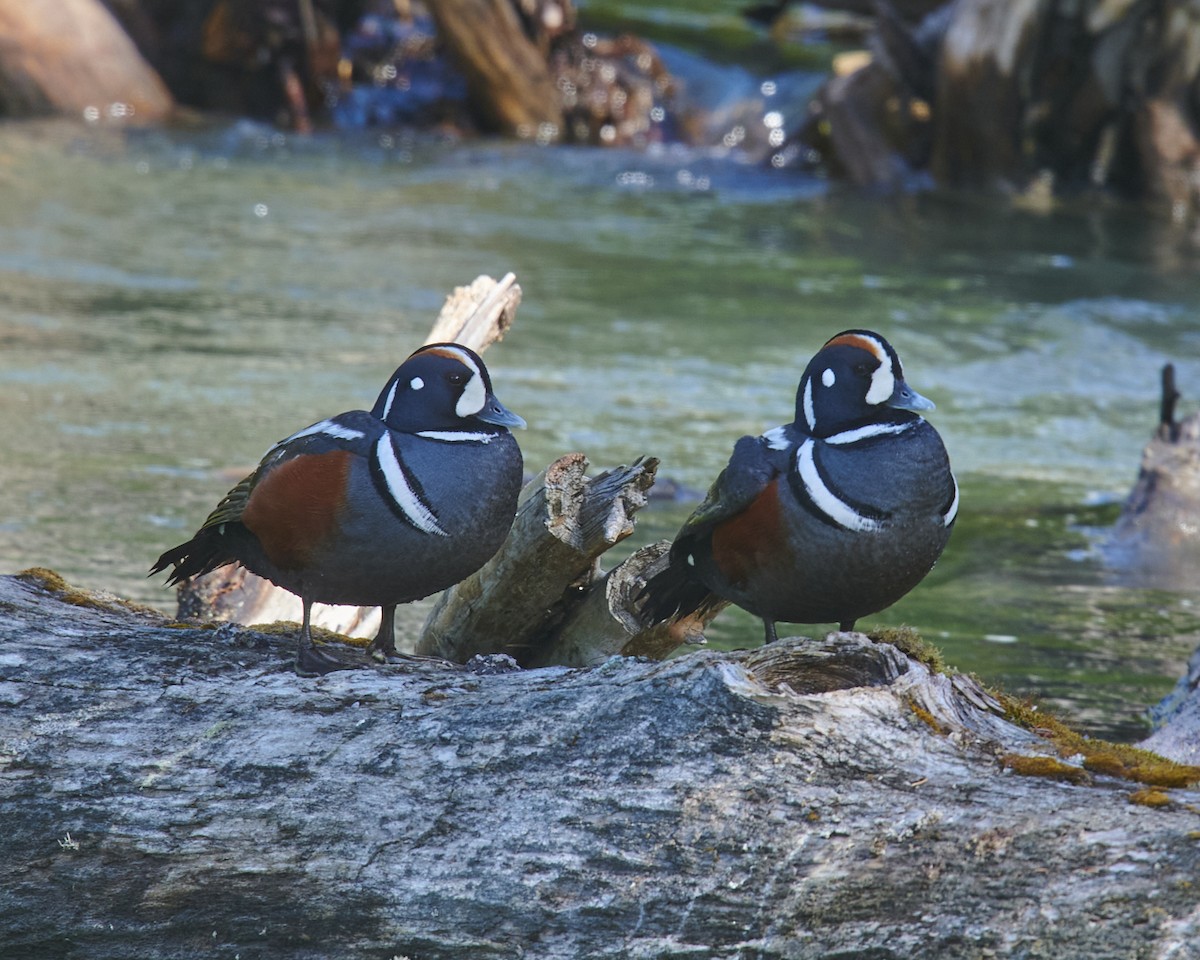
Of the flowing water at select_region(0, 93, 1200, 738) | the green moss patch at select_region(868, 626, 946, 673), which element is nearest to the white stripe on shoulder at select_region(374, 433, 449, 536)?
the green moss patch at select_region(868, 626, 946, 673)

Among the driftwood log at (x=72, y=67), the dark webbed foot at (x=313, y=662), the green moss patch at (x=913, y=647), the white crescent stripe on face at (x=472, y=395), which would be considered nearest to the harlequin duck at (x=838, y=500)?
the green moss patch at (x=913, y=647)

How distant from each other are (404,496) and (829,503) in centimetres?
108

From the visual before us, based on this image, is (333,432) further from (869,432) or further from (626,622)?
(869,432)

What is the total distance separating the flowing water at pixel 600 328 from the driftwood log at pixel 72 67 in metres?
0.84

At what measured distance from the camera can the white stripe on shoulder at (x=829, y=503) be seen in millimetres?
3887

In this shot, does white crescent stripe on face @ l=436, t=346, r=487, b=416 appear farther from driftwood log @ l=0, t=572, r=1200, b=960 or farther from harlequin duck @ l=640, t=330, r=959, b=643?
driftwood log @ l=0, t=572, r=1200, b=960

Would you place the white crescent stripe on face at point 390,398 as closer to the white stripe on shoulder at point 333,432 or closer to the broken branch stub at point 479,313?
the white stripe on shoulder at point 333,432

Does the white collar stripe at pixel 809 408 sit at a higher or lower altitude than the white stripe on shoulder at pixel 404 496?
higher

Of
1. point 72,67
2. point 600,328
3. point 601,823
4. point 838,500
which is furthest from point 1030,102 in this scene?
point 601,823

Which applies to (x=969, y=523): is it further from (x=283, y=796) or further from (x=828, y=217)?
(x=828, y=217)

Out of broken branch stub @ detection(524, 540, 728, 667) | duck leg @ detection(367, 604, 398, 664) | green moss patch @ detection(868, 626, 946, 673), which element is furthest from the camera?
broken branch stub @ detection(524, 540, 728, 667)

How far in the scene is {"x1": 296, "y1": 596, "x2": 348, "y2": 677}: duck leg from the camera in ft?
13.2

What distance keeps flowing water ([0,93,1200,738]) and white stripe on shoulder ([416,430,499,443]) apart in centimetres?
304

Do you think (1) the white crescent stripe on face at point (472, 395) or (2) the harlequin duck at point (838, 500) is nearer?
(2) the harlequin duck at point (838, 500)
